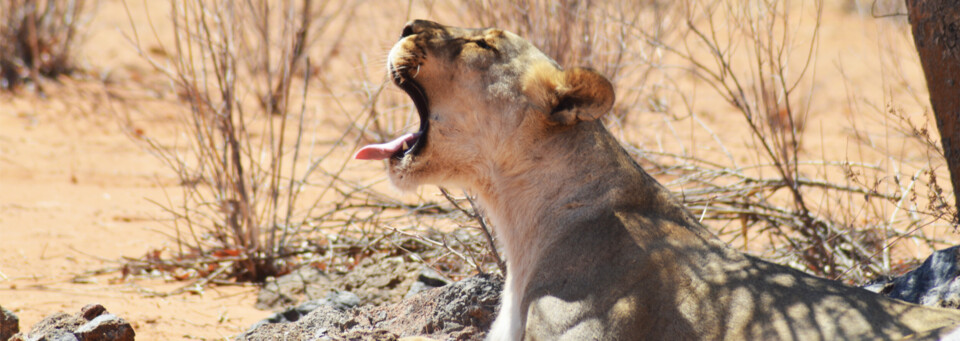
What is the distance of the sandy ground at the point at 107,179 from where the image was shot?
16.2 ft

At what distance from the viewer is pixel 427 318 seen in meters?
3.71

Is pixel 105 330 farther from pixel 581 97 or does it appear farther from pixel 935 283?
pixel 935 283

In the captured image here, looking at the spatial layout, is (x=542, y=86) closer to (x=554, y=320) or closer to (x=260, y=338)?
(x=554, y=320)

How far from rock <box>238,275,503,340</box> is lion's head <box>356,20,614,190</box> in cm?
62

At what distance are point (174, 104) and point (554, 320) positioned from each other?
30.8 feet

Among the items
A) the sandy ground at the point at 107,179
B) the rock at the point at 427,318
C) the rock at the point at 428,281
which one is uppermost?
the rock at the point at 427,318

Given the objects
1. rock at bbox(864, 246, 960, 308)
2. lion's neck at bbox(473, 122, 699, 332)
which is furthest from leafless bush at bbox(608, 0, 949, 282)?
lion's neck at bbox(473, 122, 699, 332)

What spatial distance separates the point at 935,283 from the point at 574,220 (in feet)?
4.63

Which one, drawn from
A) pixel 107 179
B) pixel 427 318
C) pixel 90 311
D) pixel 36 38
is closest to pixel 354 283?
pixel 427 318

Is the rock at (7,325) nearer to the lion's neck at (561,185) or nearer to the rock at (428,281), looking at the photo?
the rock at (428,281)

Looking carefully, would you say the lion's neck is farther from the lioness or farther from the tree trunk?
the tree trunk

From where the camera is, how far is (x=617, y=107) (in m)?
7.51

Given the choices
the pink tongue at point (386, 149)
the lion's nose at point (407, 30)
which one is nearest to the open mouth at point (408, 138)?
the pink tongue at point (386, 149)

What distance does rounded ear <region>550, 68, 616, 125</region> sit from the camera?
2971mm
